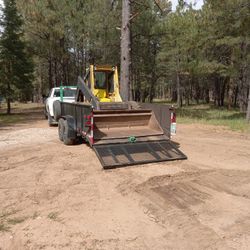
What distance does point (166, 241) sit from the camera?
3.26 m

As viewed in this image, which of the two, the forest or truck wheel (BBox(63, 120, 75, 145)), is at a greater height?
the forest

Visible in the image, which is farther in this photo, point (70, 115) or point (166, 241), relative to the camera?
point (70, 115)

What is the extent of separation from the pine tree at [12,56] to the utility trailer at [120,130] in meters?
15.6

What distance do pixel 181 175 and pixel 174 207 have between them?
149 cm

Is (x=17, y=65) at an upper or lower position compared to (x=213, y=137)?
upper

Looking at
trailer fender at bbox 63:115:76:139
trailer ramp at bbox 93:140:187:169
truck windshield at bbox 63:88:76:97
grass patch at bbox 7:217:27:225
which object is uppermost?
truck windshield at bbox 63:88:76:97

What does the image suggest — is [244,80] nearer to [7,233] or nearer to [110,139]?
[110,139]

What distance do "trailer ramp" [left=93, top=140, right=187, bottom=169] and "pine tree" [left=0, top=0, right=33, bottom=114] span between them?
717 inches

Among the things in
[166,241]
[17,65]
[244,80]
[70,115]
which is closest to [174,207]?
[166,241]

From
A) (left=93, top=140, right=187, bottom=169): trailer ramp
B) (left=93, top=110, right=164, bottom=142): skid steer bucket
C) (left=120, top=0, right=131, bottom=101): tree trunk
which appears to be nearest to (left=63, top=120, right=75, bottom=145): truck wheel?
(left=93, top=110, right=164, bottom=142): skid steer bucket

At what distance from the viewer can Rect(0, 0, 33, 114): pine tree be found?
22.1 m

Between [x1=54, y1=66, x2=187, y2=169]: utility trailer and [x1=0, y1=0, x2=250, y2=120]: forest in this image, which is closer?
[x1=54, y1=66, x2=187, y2=169]: utility trailer

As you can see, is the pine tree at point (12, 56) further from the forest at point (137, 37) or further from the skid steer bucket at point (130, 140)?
the skid steer bucket at point (130, 140)

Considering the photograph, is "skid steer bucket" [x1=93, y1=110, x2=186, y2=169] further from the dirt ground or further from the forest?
the forest
